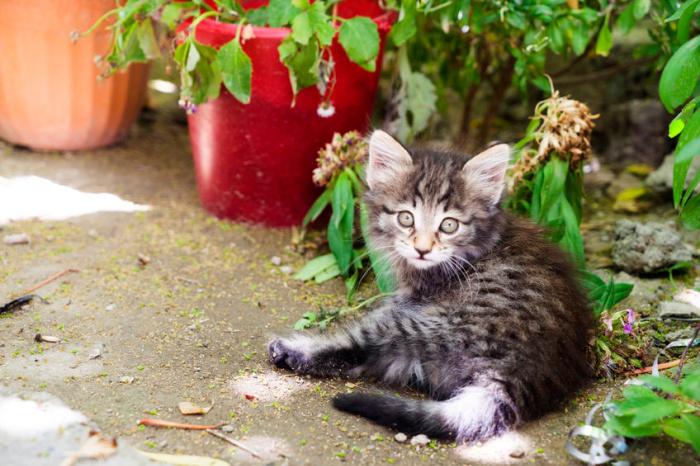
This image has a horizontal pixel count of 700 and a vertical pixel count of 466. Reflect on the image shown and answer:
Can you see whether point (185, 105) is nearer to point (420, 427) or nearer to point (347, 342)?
point (347, 342)

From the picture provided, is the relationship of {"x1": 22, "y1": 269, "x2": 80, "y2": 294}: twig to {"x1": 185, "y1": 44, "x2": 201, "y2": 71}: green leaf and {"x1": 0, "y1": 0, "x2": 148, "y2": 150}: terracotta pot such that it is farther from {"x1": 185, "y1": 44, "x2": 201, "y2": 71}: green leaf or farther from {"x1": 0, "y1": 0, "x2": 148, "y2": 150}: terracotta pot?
{"x1": 0, "y1": 0, "x2": 148, "y2": 150}: terracotta pot

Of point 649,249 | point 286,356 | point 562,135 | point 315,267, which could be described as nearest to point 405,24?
point 562,135

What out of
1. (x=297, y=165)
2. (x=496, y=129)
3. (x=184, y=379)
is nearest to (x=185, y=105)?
(x=297, y=165)

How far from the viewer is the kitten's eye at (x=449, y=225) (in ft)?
10.7

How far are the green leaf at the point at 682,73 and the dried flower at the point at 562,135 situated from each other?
94 centimetres

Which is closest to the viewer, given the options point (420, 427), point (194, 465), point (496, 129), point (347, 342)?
point (194, 465)

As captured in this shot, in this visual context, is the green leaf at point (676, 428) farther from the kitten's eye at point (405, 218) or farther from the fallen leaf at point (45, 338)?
the fallen leaf at point (45, 338)

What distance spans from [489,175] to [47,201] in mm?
2547

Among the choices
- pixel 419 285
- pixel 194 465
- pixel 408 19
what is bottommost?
pixel 194 465

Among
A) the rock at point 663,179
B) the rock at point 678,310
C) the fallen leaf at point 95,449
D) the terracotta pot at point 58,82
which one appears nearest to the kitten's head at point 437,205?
the rock at point 678,310

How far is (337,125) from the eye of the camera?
13.6 feet

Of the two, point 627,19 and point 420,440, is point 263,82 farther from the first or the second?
point 420,440

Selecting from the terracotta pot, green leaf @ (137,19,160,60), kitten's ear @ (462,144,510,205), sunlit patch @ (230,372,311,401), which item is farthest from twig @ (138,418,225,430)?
the terracotta pot

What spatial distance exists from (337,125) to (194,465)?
84.7 inches
